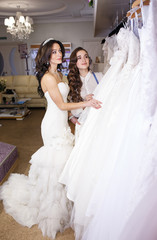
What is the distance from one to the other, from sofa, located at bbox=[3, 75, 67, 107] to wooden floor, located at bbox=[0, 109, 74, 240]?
1.02 ft

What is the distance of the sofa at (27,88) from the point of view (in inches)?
245

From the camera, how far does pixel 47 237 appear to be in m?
1.66

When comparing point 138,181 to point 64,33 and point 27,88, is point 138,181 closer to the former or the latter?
point 27,88

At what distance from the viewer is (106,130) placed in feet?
3.58

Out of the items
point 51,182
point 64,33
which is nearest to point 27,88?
point 64,33

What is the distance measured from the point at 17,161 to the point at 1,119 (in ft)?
8.95

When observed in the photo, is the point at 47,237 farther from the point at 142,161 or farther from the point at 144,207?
the point at 142,161

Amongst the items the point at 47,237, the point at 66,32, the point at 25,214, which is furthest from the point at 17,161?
the point at 66,32

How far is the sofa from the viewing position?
6.21 metres

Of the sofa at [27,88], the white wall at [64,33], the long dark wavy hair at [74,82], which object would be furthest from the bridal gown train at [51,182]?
the white wall at [64,33]

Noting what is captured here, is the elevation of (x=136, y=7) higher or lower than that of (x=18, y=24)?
lower

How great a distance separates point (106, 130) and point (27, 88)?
5.83 meters

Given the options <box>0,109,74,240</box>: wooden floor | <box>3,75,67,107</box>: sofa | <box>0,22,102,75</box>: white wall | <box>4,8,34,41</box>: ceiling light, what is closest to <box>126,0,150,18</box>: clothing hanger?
<box>0,109,74,240</box>: wooden floor

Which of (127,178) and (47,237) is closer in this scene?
(127,178)
